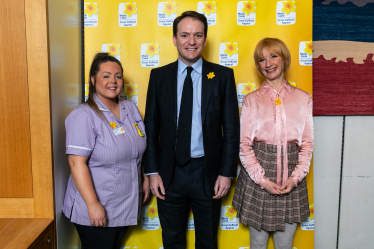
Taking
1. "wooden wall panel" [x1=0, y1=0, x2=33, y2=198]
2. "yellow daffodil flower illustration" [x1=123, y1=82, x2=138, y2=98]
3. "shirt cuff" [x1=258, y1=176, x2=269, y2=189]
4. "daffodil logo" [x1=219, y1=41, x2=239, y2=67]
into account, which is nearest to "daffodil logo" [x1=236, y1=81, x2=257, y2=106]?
"daffodil logo" [x1=219, y1=41, x2=239, y2=67]

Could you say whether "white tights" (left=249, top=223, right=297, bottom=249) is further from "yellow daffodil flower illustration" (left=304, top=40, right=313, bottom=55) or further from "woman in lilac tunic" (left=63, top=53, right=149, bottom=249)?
"yellow daffodil flower illustration" (left=304, top=40, right=313, bottom=55)

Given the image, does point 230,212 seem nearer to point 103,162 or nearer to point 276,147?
point 276,147

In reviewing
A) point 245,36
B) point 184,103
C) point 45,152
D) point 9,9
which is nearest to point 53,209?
point 45,152

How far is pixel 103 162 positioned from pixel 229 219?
120 centimetres

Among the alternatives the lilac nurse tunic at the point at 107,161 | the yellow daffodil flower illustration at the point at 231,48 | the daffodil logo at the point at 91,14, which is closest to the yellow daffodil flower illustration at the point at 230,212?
the lilac nurse tunic at the point at 107,161

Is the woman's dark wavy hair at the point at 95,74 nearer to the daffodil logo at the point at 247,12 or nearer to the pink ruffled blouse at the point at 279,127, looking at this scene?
the pink ruffled blouse at the point at 279,127

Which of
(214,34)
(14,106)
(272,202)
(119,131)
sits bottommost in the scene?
(272,202)

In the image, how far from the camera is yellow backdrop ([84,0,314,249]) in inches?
79.1

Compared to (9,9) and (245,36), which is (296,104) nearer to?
(245,36)

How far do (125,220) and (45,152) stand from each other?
0.63 m

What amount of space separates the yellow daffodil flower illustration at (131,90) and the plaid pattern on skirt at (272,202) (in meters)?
1.04

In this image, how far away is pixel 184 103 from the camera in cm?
164

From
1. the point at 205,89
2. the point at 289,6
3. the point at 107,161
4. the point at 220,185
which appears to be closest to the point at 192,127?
the point at 205,89

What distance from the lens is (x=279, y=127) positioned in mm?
1664
